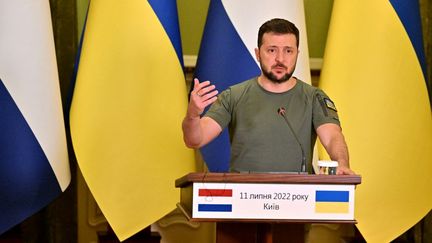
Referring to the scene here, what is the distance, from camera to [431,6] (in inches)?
118

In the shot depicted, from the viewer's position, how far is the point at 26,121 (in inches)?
92.2

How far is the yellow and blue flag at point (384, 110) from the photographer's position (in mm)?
2391

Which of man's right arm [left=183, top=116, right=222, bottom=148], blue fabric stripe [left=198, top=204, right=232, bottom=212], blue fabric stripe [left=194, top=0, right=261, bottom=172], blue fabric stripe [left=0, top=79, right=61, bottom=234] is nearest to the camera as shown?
blue fabric stripe [left=198, top=204, right=232, bottom=212]

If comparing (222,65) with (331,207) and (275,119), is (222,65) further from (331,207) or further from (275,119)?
(331,207)

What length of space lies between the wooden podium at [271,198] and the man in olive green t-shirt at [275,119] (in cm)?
30

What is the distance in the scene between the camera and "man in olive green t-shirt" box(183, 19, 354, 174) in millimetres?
1788

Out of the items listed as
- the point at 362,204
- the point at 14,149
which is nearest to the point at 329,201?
the point at 362,204

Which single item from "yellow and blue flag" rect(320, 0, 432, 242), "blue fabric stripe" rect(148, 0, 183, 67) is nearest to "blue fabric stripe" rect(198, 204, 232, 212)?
"yellow and blue flag" rect(320, 0, 432, 242)

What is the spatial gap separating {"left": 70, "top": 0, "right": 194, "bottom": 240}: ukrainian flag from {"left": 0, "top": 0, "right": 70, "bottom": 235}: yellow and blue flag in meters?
0.10

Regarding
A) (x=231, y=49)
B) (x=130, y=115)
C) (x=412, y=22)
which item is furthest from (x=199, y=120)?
(x=412, y=22)

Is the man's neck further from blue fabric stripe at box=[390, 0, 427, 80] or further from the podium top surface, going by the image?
blue fabric stripe at box=[390, 0, 427, 80]

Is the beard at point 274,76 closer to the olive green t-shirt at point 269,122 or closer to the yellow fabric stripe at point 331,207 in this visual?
the olive green t-shirt at point 269,122

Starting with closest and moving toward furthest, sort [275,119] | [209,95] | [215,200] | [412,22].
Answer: [215,200], [209,95], [275,119], [412,22]

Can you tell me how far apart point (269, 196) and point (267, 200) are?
0.03ft
